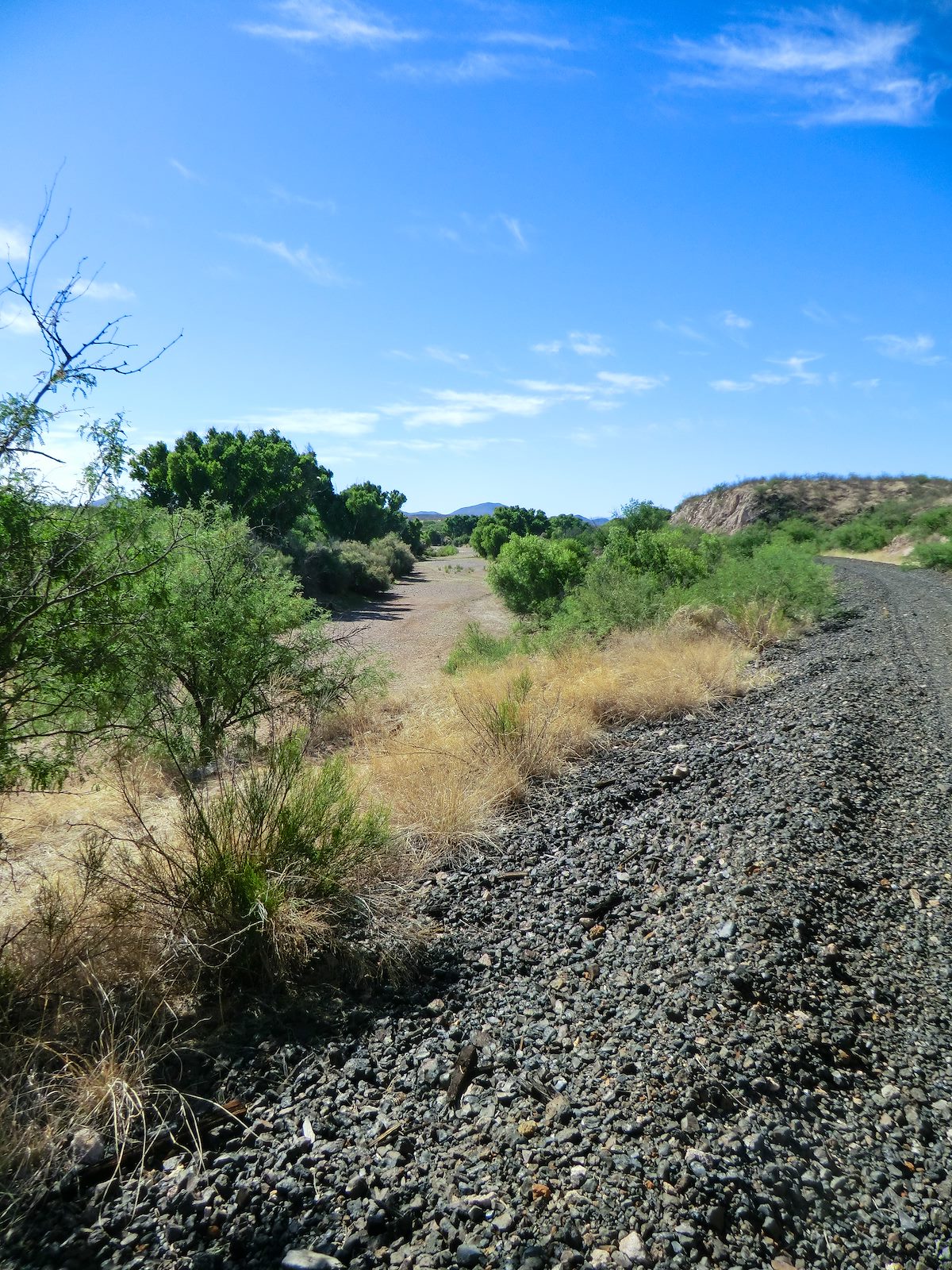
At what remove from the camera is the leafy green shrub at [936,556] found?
99.2 ft

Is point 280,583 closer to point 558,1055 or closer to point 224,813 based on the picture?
point 224,813

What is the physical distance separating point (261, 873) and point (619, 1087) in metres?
2.08

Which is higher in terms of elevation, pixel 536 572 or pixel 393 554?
pixel 393 554

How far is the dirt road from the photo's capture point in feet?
61.3

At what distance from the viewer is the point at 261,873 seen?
13.2 feet

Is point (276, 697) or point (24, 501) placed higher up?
point (24, 501)

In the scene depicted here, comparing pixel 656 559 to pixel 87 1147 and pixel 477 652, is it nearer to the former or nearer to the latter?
pixel 477 652

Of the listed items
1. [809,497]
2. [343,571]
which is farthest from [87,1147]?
[809,497]

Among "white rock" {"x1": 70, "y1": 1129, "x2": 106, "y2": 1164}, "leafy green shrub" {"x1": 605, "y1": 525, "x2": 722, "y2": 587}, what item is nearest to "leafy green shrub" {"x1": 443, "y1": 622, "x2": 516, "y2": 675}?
"leafy green shrub" {"x1": 605, "y1": 525, "x2": 722, "y2": 587}

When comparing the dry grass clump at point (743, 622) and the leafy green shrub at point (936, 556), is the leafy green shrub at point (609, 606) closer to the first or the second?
the dry grass clump at point (743, 622)

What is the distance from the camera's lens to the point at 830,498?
61125 millimetres

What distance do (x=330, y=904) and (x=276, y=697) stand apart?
194 inches

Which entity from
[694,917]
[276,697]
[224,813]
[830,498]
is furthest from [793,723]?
[830,498]

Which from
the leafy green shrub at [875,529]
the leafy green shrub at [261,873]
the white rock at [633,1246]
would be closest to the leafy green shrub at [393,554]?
the leafy green shrub at [875,529]
